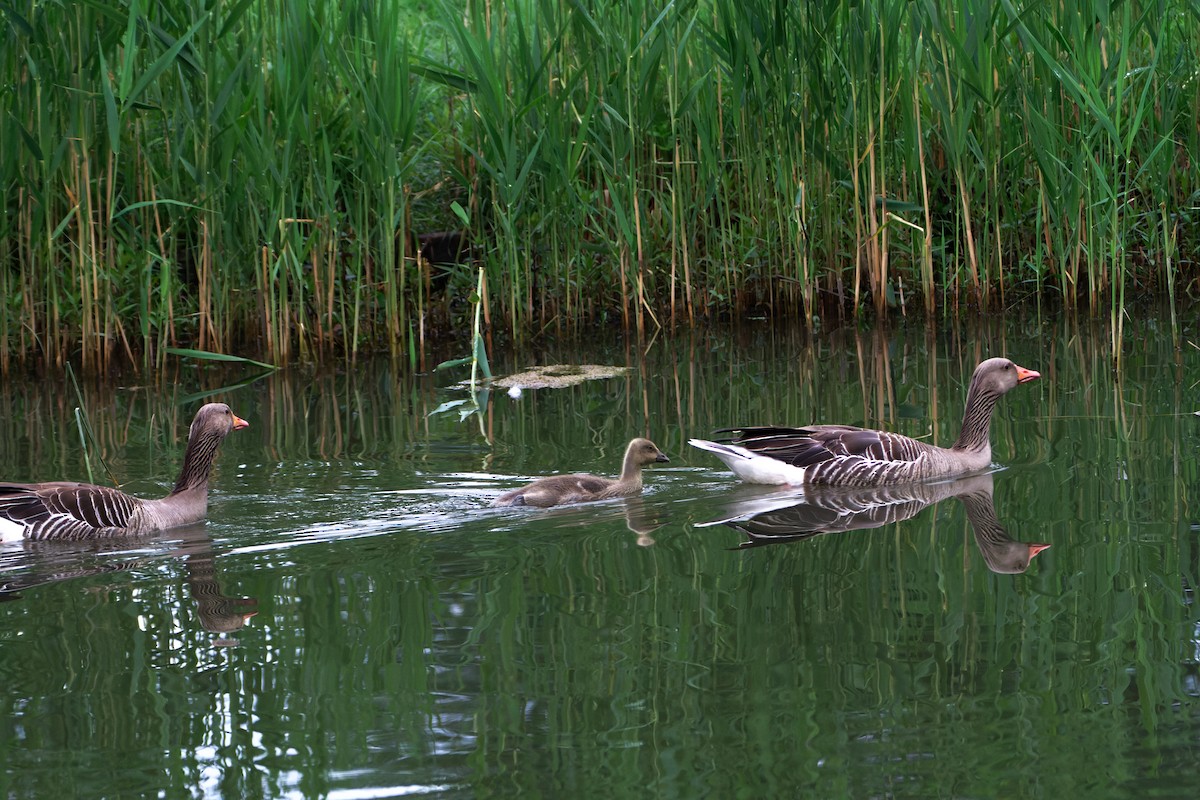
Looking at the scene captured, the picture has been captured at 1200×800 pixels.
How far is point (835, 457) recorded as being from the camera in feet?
28.9

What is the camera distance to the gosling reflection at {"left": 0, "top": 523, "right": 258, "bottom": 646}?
6.10 m

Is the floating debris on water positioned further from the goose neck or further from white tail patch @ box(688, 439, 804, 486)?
the goose neck

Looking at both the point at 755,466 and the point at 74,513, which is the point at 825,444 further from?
the point at 74,513

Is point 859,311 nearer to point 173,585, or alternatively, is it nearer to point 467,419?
point 467,419

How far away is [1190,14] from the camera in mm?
13375

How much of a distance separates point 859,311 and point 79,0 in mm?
6738

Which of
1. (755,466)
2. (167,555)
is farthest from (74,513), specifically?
(755,466)

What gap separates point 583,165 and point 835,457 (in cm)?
582

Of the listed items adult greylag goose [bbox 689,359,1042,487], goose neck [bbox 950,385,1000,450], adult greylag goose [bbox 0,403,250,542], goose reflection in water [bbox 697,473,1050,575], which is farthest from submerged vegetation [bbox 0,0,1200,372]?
adult greylag goose [bbox 0,403,250,542]

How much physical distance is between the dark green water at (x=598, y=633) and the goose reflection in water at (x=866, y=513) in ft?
0.32

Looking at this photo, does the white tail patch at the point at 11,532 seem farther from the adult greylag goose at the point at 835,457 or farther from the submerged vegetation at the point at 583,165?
the submerged vegetation at the point at 583,165

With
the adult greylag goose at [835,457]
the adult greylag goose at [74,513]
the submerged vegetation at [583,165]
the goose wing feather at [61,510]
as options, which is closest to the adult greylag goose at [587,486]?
the adult greylag goose at [835,457]

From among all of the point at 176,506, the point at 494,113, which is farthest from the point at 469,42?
the point at 176,506

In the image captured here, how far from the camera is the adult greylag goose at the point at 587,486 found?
8.16 metres
